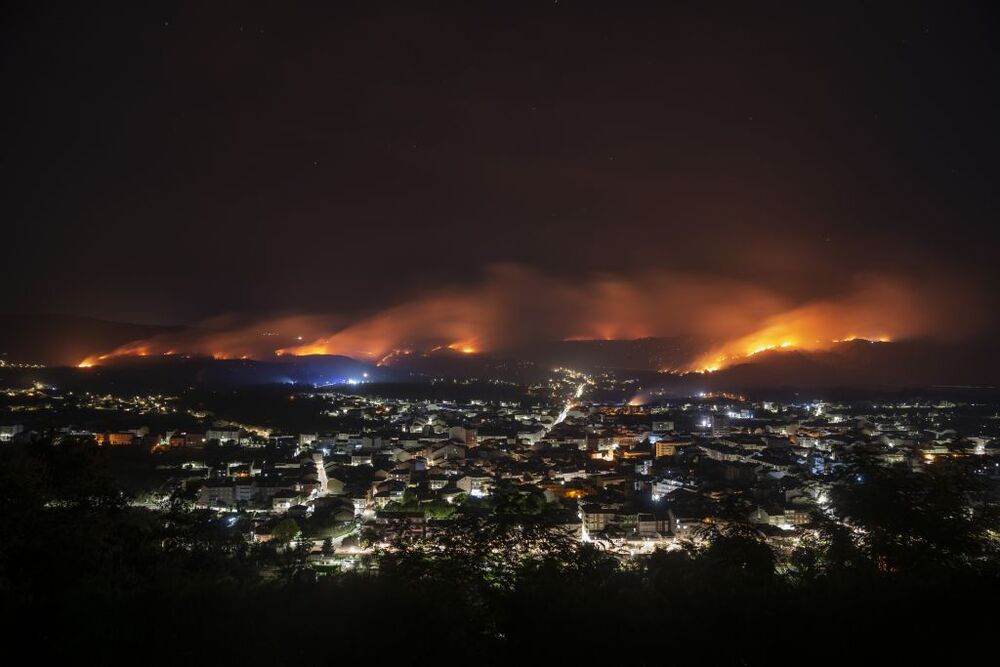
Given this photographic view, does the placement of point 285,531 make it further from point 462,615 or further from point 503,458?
point 503,458

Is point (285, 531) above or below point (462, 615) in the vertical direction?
below

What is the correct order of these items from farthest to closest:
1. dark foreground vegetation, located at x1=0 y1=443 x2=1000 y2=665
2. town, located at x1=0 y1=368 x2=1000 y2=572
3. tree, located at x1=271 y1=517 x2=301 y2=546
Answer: tree, located at x1=271 y1=517 x2=301 y2=546 < town, located at x1=0 y1=368 x2=1000 y2=572 < dark foreground vegetation, located at x1=0 y1=443 x2=1000 y2=665

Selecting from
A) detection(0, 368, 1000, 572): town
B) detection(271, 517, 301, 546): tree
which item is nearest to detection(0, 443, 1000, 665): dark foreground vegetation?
detection(0, 368, 1000, 572): town

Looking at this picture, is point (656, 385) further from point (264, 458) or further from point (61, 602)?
point (61, 602)

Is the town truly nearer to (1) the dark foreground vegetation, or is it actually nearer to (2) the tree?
(2) the tree

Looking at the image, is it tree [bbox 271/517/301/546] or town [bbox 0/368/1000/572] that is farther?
tree [bbox 271/517/301/546]

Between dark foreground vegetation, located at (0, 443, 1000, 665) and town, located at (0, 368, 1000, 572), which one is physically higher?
dark foreground vegetation, located at (0, 443, 1000, 665)

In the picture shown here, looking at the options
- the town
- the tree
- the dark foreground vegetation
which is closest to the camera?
the dark foreground vegetation

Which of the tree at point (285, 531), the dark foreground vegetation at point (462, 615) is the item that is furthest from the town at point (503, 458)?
the dark foreground vegetation at point (462, 615)

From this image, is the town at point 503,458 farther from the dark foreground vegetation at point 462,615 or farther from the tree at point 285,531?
the dark foreground vegetation at point 462,615

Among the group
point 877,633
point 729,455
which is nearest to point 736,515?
point 877,633

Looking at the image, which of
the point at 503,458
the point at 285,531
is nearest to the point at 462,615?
the point at 285,531
